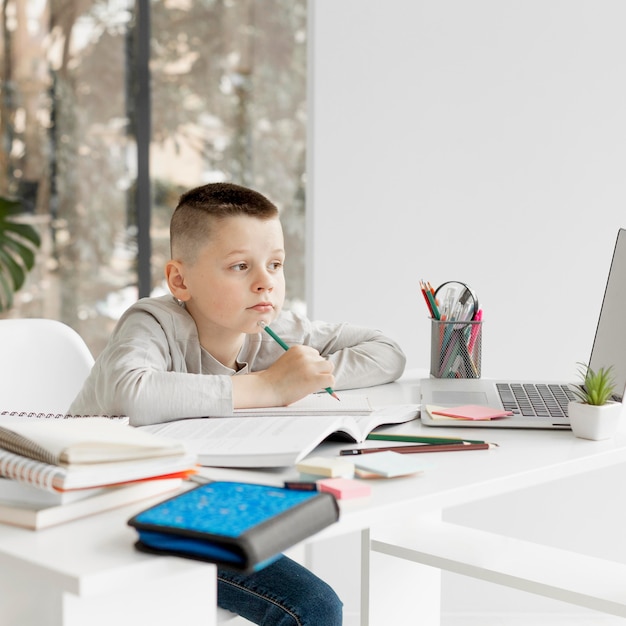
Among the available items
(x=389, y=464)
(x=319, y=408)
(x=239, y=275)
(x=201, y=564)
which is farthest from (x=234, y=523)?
(x=239, y=275)

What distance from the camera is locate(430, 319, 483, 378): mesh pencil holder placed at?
1577mm

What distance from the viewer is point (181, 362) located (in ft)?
4.70

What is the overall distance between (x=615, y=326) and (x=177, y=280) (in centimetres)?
67

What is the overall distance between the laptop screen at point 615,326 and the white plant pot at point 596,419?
0.11 m

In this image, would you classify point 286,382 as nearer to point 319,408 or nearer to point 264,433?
point 319,408

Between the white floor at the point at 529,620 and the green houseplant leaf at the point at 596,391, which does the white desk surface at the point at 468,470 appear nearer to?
the green houseplant leaf at the point at 596,391

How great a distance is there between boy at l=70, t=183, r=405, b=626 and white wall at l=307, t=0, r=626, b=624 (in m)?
0.71

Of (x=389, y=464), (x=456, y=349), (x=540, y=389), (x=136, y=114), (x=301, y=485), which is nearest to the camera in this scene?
(x=301, y=485)

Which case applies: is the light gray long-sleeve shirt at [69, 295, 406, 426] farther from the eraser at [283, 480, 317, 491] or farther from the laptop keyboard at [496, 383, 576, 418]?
the eraser at [283, 480, 317, 491]

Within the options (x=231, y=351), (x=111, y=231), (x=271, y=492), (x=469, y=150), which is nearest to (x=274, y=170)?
(x=111, y=231)

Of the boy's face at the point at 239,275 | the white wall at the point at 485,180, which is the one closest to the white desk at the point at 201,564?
the boy's face at the point at 239,275

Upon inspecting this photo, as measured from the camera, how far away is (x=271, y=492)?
78cm

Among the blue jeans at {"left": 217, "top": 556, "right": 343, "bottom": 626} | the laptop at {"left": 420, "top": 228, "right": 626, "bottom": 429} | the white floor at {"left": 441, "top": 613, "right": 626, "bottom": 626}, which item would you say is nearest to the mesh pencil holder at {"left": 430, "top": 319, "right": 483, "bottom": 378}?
the laptop at {"left": 420, "top": 228, "right": 626, "bottom": 429}

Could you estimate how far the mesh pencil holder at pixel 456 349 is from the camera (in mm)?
1577
